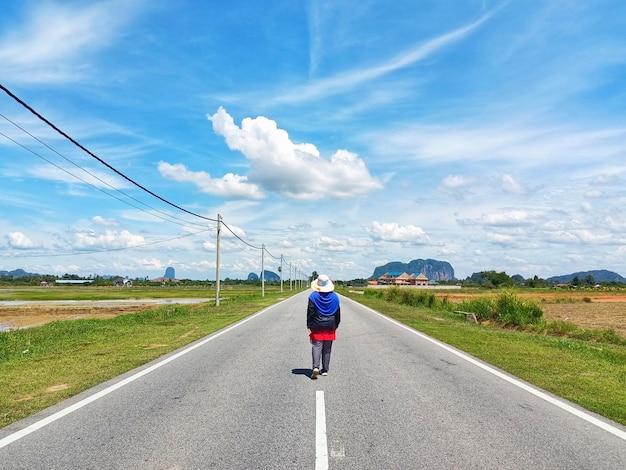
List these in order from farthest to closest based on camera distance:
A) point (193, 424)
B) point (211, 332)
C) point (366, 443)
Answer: point (211, 332) < point (193, 424) < point (366, 443)

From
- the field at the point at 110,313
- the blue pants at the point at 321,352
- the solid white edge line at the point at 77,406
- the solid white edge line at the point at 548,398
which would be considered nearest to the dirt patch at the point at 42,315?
the field at the point at 110,313

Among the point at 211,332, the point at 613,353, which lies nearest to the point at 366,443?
the point at 613,353

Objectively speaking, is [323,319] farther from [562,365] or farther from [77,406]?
[562,365]

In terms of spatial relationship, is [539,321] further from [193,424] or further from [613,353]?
[193,424]

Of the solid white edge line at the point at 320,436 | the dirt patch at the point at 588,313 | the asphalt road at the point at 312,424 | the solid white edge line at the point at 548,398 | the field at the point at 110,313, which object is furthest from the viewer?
the field at the point at 110,313

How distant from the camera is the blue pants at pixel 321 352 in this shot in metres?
8.56

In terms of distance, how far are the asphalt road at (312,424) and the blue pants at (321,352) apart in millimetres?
258

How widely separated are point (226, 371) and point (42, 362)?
4887 mm

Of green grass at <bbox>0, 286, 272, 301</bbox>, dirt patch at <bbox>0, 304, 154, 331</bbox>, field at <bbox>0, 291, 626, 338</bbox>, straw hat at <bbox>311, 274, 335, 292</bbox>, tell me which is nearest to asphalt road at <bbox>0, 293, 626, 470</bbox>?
straw hat at <bbox>311, 274, 335, 292</bbox>

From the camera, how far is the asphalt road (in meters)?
4.54

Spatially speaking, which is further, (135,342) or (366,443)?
(135,342)

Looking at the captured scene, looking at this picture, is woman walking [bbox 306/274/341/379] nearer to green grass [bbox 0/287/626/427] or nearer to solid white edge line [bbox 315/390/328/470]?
solid white edge line [bbox 315/390/328/470]

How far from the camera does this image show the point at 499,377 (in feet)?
29.5

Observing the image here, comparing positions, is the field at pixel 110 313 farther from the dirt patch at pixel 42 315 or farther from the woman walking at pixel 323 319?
the woman walking at pixel 323 319
